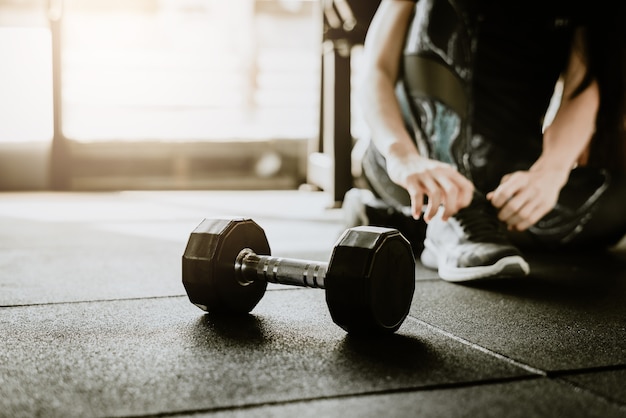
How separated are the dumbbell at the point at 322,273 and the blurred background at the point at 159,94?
2.79 m

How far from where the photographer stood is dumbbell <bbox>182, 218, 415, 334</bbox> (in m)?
0.76

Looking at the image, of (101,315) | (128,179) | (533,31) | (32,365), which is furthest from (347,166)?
(32,365)

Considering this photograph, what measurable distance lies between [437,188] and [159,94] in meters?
3.05

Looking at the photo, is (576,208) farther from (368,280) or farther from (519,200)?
(368,280)

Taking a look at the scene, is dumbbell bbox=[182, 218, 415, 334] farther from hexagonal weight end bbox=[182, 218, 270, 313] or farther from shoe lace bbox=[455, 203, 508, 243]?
shoe lace bbox=[455, 203, 508, 243]

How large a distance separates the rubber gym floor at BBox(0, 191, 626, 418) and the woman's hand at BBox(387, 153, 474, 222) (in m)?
0.13

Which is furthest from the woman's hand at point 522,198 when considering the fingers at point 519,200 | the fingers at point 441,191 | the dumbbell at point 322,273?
the dumbbell at point 322,273

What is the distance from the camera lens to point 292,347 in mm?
780

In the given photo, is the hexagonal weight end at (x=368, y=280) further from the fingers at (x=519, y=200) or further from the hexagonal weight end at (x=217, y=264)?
the fingers at (x=519, y=200)

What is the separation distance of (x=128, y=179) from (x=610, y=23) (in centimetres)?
286

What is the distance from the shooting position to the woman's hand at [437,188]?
1193 mm

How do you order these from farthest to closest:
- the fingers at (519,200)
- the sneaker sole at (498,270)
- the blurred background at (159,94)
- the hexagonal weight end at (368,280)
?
the blurred background at (159,94), the fingers at (519,200), the sneaker sole at (498,270), the hexagonal weight end at (368,280)

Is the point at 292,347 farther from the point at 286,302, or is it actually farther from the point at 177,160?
the point at 177,160

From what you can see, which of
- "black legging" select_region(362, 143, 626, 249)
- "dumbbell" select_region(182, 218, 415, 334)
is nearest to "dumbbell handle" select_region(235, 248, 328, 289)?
"dumbbell" select_region(182, 218, 415, 334)
